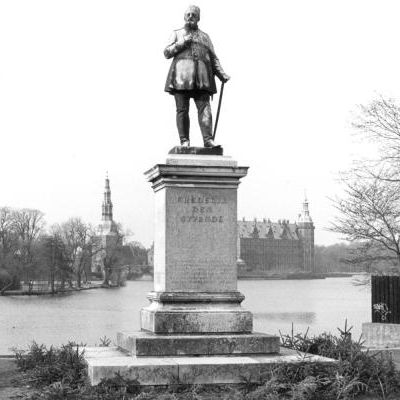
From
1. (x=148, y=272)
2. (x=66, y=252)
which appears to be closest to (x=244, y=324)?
(x=66, y=252)

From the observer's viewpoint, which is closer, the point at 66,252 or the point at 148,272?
the point at 66,252

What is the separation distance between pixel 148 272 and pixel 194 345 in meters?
137

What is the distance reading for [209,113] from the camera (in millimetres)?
11477

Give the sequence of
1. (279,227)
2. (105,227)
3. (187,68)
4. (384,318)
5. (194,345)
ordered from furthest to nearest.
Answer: (279,227) → (105,227) → (384,318) → (187,68) → (194,345)

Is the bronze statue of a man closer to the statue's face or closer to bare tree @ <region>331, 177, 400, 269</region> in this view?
the statue's face

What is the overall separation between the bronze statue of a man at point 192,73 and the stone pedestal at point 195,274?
60 cm

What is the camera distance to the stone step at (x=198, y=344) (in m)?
9.68

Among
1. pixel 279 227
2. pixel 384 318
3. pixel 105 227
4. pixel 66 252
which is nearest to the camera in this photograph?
pixel 384 318

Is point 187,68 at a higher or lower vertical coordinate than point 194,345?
higher

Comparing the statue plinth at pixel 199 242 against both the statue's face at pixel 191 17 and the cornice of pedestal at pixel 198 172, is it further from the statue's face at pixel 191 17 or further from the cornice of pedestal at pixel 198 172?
the statue's face at pixel 191 17

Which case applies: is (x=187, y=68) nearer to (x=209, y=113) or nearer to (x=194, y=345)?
(x=209, y=113)

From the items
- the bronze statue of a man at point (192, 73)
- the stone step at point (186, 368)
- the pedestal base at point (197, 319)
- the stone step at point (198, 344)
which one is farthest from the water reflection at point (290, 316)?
the stone step at point (186, 368)

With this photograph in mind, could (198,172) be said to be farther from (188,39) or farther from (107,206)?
(107,206)

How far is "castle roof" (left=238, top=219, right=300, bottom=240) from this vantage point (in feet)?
600
